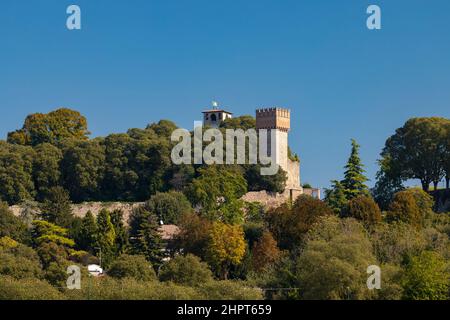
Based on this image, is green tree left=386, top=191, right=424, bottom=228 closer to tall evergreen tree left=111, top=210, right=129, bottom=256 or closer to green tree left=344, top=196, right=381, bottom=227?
green tree left=344, top=196, right=381, bottom=227

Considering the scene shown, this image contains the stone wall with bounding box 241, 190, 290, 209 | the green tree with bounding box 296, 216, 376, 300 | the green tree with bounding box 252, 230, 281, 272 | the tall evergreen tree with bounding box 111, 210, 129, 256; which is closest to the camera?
the green tree with bounding box 296, 216, 376, 300

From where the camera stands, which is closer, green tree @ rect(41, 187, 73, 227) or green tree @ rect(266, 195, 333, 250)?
green tree @ rect(266, 195, 333, 250)

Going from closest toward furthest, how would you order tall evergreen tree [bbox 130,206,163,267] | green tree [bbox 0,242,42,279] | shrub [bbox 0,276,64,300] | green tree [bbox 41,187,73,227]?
shrub [bbox 0,276,64,300] < green tree [bbox 0,242,42,279] < tall evergreen tree [bbox 130,206,163,267] < green tree [bbox 41,187,73,227]

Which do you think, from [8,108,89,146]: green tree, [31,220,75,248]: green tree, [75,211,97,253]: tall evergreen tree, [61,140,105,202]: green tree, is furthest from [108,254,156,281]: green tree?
[8,108,89,146]: green tree

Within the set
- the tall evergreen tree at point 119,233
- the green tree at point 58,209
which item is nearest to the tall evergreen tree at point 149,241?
the tall evergreen tree at point 119,233

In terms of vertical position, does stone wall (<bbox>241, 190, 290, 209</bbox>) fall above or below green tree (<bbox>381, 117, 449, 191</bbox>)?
below

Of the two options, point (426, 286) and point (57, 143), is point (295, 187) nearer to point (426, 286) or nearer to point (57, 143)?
point (57, 143)

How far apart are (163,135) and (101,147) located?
5.00m

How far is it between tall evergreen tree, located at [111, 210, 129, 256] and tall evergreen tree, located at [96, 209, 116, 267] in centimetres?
31

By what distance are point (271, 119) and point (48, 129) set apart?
1468 cm

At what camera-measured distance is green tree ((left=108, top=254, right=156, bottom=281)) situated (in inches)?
2312

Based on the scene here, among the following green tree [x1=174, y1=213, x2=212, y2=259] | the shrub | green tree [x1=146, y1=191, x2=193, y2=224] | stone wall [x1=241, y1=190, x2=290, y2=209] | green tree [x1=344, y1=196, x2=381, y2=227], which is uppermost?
stone wall [x1=241, y1=190, x2=290, y2=209]

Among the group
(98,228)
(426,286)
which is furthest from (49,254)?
(426,286)

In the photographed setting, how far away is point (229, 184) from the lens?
7269 centimetres
